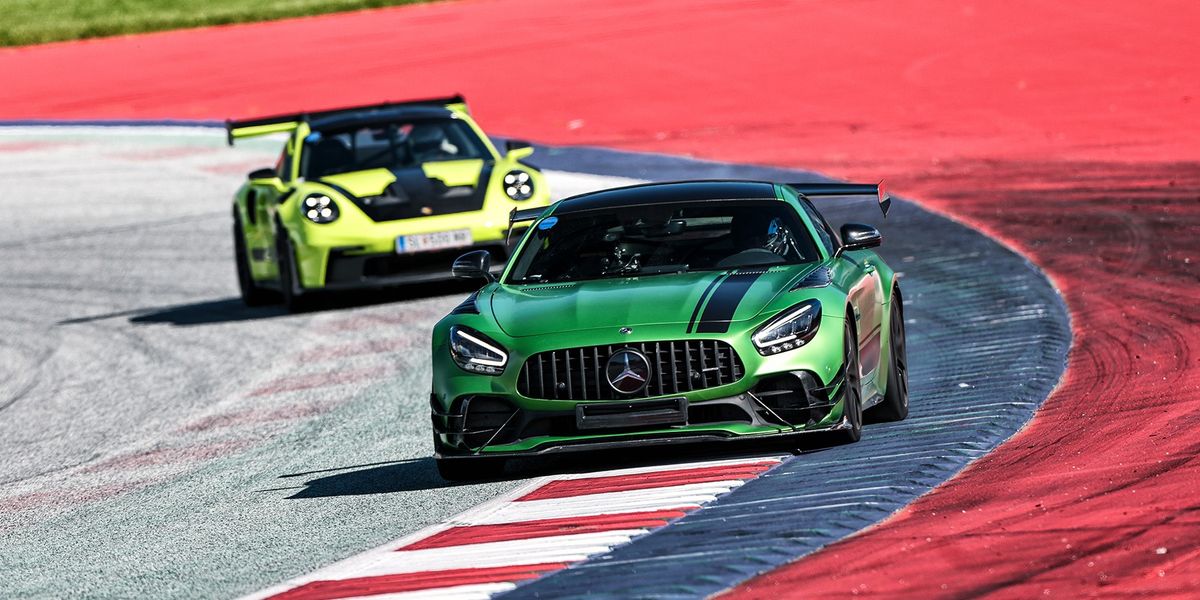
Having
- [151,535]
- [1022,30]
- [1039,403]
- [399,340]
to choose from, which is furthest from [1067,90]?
[151,535]

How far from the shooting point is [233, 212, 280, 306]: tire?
16.5 m

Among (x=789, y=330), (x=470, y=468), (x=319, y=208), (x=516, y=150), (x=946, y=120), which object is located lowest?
(x=946, y=120)

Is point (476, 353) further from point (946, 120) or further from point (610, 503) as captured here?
point (946, 120)

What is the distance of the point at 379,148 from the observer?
1611cm

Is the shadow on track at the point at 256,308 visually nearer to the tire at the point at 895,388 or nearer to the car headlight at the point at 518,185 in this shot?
the car headlight at the point at 518,185

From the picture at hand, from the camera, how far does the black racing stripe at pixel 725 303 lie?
813 cm

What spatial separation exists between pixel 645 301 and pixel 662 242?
3.01ft

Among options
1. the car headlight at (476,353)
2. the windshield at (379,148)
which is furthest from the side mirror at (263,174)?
the car headlight at (476,353)

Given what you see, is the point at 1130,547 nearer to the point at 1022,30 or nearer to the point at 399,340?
the point at 399,340

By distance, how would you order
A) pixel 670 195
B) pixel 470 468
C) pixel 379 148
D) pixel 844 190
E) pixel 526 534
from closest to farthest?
pixel 526 534, pixel 470 468, pixel 670 195, pixel 844 190, pixel 379 148

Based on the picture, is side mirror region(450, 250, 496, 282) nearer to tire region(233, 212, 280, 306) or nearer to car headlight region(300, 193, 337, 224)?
car headlight region(300, 193, 337, 224)

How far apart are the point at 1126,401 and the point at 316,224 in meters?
7.60

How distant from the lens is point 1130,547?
6129 millimetres

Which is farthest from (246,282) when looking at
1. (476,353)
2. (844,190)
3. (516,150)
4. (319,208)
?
(476,353)
